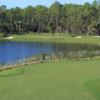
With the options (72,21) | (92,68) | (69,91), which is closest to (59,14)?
(72,21)

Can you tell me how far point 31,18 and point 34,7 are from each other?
11986 mm

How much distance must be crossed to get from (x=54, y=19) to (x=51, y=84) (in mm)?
131440

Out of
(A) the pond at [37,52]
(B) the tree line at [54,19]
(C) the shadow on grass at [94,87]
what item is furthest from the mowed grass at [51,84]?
(B) the tree line at [54,19]

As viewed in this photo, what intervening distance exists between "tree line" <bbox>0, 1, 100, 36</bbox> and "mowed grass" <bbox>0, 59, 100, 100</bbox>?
11048 centimetres

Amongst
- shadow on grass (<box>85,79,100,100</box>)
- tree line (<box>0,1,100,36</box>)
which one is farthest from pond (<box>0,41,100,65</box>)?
tree line (<box>0,1,100,36</box>)

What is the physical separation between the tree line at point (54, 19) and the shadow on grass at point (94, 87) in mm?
115206

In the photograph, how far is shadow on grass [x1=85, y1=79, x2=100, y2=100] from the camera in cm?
2109

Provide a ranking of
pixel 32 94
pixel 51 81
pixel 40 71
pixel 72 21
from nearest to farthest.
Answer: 1. pixel 32 94
2. pixel 51 81
3. pixel 40 71
4. pixel 72 21

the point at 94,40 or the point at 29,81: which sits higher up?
the point at 29,81

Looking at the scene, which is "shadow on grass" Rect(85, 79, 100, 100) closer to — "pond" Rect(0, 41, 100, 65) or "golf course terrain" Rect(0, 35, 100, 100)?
"golf course terrain" Rect(0, 35, 100, 100)

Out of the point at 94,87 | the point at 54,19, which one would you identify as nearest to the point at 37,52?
the point at 94,87

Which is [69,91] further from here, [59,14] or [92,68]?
[59,14]

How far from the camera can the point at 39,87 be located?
2305 cm

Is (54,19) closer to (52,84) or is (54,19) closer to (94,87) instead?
(52,84)
